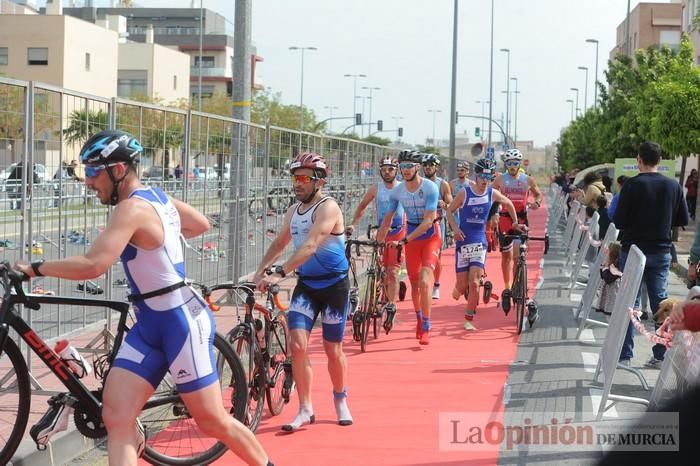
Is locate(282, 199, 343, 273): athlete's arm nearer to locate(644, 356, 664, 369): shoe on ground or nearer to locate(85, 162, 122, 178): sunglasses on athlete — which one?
locate(85, 162, 122, 178): sunglasses on athlete

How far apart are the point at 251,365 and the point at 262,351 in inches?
10.3

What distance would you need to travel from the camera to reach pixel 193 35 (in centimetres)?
12812

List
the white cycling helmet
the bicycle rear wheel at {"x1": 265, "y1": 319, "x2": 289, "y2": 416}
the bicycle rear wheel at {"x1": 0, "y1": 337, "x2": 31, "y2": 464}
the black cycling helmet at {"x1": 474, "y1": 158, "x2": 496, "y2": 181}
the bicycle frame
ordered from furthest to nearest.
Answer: the white cycling helmet
the black cycling helmet at {"x1": 474, "y1": 158, "x2": 496, "y2": 181}
the bicycle rear wheel at {"x1": 265, "y1": 319, "x2": 289, "y2": 416}
the bicycle rear wheel at {"x1": 0, "y1": 337, "x2": 31, "y2": 464}
the bicycle frame

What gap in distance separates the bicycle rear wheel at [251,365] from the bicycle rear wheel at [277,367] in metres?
0.34

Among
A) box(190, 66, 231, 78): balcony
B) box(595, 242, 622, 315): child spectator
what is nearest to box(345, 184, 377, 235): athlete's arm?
box(595, 242, 622, 315): child spectator

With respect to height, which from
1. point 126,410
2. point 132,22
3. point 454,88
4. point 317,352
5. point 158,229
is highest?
point 132,22

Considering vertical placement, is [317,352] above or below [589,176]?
below

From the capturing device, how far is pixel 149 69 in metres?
90.2

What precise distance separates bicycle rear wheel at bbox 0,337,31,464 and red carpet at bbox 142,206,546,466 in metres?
1.29

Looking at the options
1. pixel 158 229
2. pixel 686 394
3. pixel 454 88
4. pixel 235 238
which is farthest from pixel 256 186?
pixel 454 88

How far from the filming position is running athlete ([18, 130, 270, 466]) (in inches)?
196

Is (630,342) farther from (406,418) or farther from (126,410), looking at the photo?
(126,410)

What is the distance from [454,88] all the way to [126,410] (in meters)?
33.4

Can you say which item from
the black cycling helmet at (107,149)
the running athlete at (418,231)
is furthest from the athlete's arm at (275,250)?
the running athlete at (418,231)
